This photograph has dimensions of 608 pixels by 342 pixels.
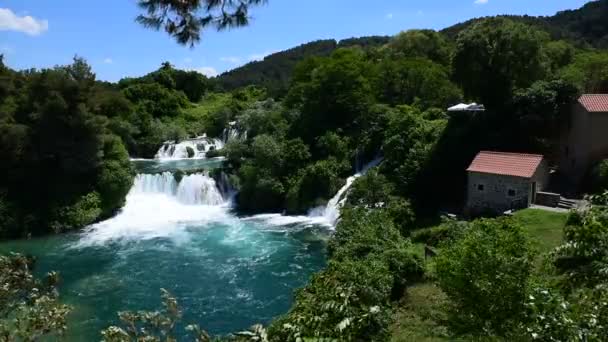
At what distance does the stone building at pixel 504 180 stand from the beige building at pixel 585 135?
172cm

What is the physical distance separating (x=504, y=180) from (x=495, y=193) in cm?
76

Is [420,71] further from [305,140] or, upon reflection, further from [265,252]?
[265,252]

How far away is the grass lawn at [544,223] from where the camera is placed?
61.2 feet

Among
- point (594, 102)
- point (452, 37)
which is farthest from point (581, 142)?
point (452, 37)

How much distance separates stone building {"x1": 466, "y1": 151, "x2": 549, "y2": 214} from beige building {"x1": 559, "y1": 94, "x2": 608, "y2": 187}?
1.72 meters

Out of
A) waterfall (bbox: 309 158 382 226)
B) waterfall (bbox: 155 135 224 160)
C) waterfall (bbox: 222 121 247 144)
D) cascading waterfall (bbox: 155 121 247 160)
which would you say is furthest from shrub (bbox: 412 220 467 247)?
waterfall (bbox: 222 121 247 144)

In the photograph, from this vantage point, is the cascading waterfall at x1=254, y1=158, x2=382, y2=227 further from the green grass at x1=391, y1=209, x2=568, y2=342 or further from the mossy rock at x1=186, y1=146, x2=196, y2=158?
the mossy rock at x1=186, y1=146, x2=196, y2=158

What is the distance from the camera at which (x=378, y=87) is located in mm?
39812

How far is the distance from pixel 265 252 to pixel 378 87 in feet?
68.5

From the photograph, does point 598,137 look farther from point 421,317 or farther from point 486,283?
point 486,283

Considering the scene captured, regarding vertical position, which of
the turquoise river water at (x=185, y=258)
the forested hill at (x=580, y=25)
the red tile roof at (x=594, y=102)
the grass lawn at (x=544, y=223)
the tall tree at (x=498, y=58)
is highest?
the forested hill at (x=580, y=25)

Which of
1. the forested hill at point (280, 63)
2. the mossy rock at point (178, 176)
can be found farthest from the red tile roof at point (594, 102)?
the forested hill at point (280, 63)

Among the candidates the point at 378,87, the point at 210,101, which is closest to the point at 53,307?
the point at 378,87

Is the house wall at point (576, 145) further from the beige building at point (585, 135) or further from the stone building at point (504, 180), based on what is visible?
the stone building at point (504, 180)
